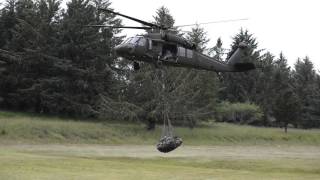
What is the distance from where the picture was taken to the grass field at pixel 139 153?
25984 mm

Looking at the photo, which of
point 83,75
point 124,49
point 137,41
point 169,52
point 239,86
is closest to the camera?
point 124,49

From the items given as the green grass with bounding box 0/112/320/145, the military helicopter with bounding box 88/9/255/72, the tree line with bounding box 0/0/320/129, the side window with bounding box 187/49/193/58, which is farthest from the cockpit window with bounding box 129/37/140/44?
the tree line with bounding box 0/0/320/129

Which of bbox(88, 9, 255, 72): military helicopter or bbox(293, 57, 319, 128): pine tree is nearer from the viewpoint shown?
bbox(88, 9, 255, 72): military helicopter

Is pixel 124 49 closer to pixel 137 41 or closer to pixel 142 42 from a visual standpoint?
pixel 137 41

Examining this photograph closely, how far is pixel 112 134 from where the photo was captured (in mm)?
55594

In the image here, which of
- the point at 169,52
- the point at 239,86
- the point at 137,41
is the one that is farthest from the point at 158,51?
the point at 239,86

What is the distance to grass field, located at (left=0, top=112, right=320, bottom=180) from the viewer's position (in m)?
26.0

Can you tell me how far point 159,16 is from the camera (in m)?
71.5

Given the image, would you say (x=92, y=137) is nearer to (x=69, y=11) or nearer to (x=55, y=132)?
(x=55, y=132)

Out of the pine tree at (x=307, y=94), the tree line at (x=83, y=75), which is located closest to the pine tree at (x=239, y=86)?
the pine tree at (x=307, y=94)

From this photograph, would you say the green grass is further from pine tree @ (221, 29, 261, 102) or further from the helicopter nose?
pine tree @ (221, 29, 261, 102)

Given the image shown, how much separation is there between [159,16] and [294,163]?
38583 mm

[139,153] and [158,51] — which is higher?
[158,51]

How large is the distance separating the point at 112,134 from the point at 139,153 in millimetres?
14322
